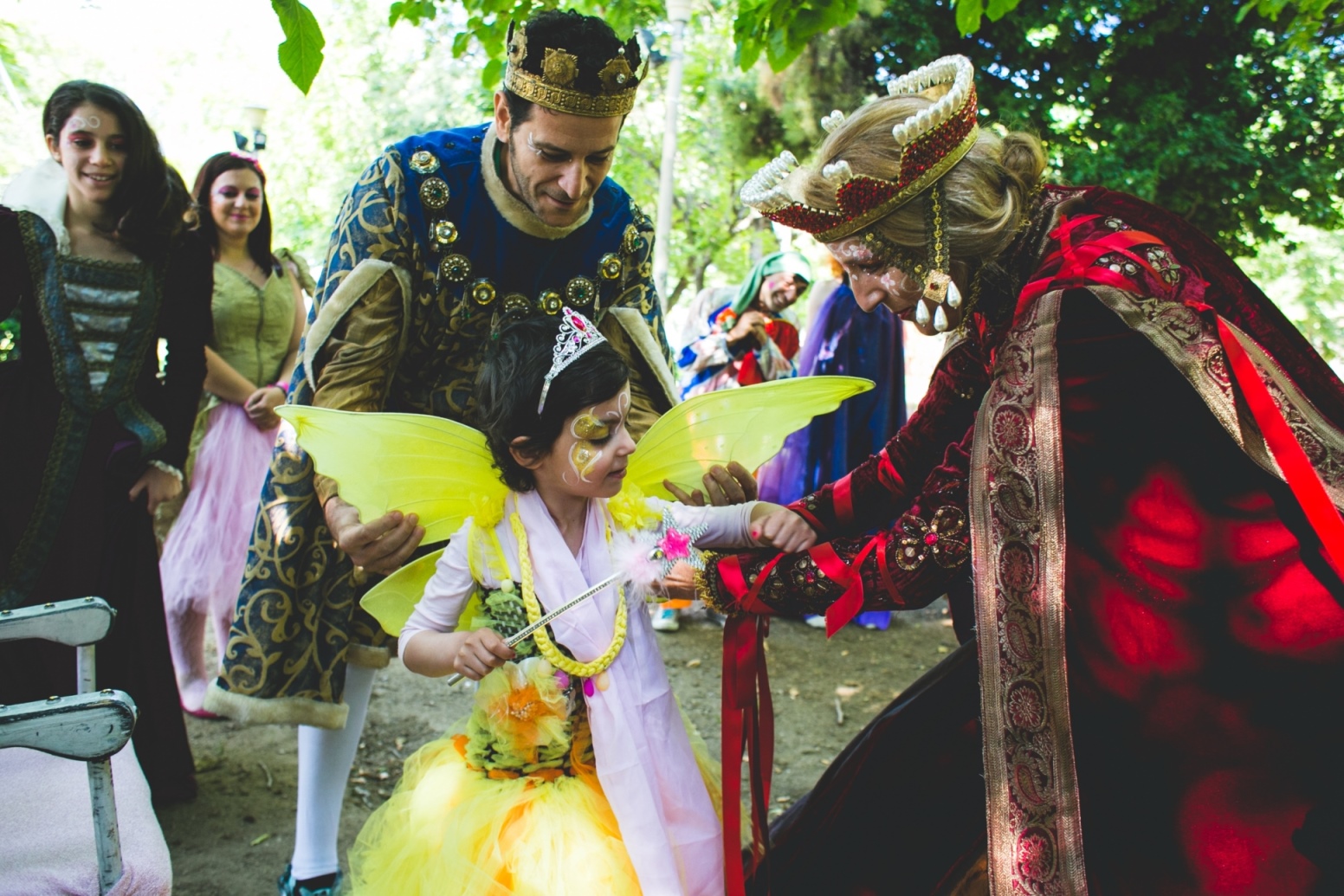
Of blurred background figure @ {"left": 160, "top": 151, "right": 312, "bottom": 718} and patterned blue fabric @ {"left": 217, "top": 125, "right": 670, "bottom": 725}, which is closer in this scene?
patterned blue fabric @ {"left": 217, "top": 125, "right": 670, "bottom": 725}

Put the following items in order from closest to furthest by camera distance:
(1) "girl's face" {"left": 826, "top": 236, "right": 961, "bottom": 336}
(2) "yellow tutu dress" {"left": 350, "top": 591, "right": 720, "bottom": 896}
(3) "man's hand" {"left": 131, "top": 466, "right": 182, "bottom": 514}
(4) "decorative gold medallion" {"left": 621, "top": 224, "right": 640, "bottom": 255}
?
1. (2) "yellow tutu dress" {"left": 350, "top": 591, "right": 720, "bottom": 896}
2. (1) "girl's face" {"left": 826, "top": 236, "right": 961, "bottom": 336}
3. (4) "decorative gold medallion" {"left": 621, "top": 224, "right": 640, "bottom": 255}
4. (3) "man's hand" {"left": 131, "top": 466, "right": 182, "bottom": 514}

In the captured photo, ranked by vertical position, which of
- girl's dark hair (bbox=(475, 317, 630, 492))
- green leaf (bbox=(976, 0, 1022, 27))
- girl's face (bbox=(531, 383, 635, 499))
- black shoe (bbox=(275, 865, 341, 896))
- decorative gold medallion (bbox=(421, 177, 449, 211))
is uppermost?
green leaf (bbox=(976, 0, 1022, 27))

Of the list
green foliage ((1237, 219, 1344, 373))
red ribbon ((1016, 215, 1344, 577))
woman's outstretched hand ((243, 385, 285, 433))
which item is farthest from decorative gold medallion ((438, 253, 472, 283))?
green foliage ((1237, 219, 1344, 373))

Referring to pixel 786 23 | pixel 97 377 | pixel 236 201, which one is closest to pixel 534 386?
pixel 97 377

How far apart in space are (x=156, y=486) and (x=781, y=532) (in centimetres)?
229

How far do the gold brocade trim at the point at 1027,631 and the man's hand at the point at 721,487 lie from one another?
67 centimetres

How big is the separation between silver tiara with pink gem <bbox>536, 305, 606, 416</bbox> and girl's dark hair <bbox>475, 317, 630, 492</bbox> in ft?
0.04

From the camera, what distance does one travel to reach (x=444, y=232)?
238 cm

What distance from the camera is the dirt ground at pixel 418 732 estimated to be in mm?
3180

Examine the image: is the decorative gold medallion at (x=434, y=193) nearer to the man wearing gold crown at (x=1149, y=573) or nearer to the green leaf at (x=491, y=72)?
the man wearing gold crown at (x=1149, y=573)

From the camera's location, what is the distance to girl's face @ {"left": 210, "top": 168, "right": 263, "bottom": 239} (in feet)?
14.0

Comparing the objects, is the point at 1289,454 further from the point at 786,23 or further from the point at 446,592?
the point at 786,23

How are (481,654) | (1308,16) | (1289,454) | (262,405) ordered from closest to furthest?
(1289,454) → (481,654) → (1308,16) → (262,405)

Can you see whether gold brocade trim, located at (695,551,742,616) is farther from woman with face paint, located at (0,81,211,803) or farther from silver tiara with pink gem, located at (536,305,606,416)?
woman with face paint, located at (0,81,211,803)
